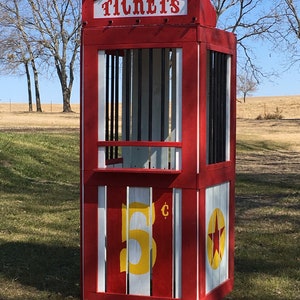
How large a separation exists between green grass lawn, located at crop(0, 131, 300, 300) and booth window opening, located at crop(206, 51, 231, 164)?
123cm

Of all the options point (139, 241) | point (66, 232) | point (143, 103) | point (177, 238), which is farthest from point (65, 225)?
point (177, 238)

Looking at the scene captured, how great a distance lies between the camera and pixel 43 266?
7262mm

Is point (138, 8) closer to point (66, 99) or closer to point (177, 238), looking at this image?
point (177, 238)

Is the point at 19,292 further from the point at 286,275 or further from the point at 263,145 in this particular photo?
the point at 263,145

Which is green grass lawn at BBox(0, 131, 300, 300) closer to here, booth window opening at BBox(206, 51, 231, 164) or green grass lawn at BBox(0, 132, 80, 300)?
→ green grass lawn at BBox(0, 132, 80, 300)

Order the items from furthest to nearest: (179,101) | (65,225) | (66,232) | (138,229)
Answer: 1. (65,225)
2. (66,232)
3. (138,229)
4. (179,101)

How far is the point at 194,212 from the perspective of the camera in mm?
5520

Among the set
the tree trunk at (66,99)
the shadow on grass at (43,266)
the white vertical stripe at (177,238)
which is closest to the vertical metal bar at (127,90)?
the white vertical stripe at (177,238)

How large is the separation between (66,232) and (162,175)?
3940mm

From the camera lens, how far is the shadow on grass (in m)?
6.51

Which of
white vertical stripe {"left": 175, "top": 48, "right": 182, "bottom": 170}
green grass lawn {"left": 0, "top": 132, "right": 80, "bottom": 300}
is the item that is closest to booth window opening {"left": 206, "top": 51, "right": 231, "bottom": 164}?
white vertical stripe {"left": 175, "top": 48, "right": 182, "bottom": 170}

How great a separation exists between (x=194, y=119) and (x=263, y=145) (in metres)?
24.2

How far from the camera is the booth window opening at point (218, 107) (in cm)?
590

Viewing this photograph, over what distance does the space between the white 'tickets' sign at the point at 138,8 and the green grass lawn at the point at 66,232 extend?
2.32m
